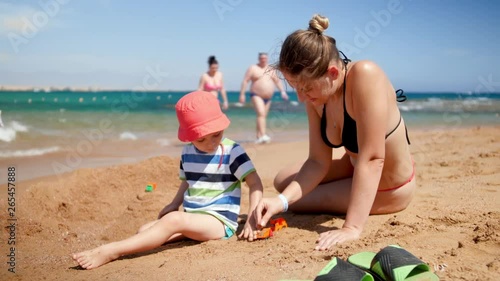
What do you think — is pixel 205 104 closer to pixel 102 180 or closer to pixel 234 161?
pixel 234 161

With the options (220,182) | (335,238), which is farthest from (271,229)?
(335,238)

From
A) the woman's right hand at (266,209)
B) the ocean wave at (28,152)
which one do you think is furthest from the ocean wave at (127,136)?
the woman's right hand at (266,209)

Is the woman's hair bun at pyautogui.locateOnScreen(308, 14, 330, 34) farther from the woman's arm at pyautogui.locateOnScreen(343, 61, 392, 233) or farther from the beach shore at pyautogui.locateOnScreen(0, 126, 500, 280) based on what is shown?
the beach shore at pyautogui.locateOnScreen(0, 126, 500, 280)

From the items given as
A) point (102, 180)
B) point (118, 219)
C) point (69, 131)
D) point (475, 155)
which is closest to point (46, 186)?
point (102, 180)

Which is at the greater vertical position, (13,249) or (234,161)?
(234,161)

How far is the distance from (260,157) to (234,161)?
3673mm

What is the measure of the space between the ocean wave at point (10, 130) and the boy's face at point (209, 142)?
5.77 meters

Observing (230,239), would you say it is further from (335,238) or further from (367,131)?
(367,131)

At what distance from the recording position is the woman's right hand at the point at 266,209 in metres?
2.76

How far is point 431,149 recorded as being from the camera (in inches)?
255

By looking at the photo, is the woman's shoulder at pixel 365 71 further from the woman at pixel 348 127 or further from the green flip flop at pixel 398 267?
the green flip flop at pixel 398 267

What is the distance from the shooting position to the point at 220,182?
301 cm

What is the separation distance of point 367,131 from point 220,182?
3.32 ft

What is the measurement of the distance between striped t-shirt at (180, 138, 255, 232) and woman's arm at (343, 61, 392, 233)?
71cm
